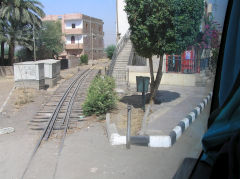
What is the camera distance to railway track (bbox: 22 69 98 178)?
30.7 ft

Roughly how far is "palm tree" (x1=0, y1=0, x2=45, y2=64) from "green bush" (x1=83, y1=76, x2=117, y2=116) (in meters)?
19.2

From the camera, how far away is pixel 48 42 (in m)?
34.0

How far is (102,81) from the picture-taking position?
1176 cm

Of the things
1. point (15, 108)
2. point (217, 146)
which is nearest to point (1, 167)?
point (217, 146)

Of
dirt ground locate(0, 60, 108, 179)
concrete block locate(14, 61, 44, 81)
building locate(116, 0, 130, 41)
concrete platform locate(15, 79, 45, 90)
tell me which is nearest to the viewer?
dirt ground locate(0, 60, 108, 179)

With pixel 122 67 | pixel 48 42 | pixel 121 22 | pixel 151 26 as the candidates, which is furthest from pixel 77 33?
pixel 151 26

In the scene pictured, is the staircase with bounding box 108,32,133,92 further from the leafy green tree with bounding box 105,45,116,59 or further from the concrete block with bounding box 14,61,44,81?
the leafy green tree with bounding box 105,45,116,59

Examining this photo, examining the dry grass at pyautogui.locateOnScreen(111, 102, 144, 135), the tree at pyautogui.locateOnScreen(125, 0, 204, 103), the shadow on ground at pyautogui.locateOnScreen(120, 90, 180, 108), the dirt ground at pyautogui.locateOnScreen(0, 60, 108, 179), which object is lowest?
the dirt ground at pyautogui.locateOnScreen(0, 60, 108, 179)

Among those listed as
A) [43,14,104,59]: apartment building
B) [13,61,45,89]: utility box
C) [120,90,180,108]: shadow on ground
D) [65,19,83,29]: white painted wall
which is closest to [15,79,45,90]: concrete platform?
[13,61,45,89]: utility box

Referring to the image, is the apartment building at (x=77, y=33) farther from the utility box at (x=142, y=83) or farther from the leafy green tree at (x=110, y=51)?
the utility box at (x=142, y=83)

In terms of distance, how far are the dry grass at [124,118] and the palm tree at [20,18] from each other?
1996 centimetres

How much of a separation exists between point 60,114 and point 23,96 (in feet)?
14.0

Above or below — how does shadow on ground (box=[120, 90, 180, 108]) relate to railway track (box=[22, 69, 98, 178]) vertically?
above

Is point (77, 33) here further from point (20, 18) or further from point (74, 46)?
point (20, 18)
